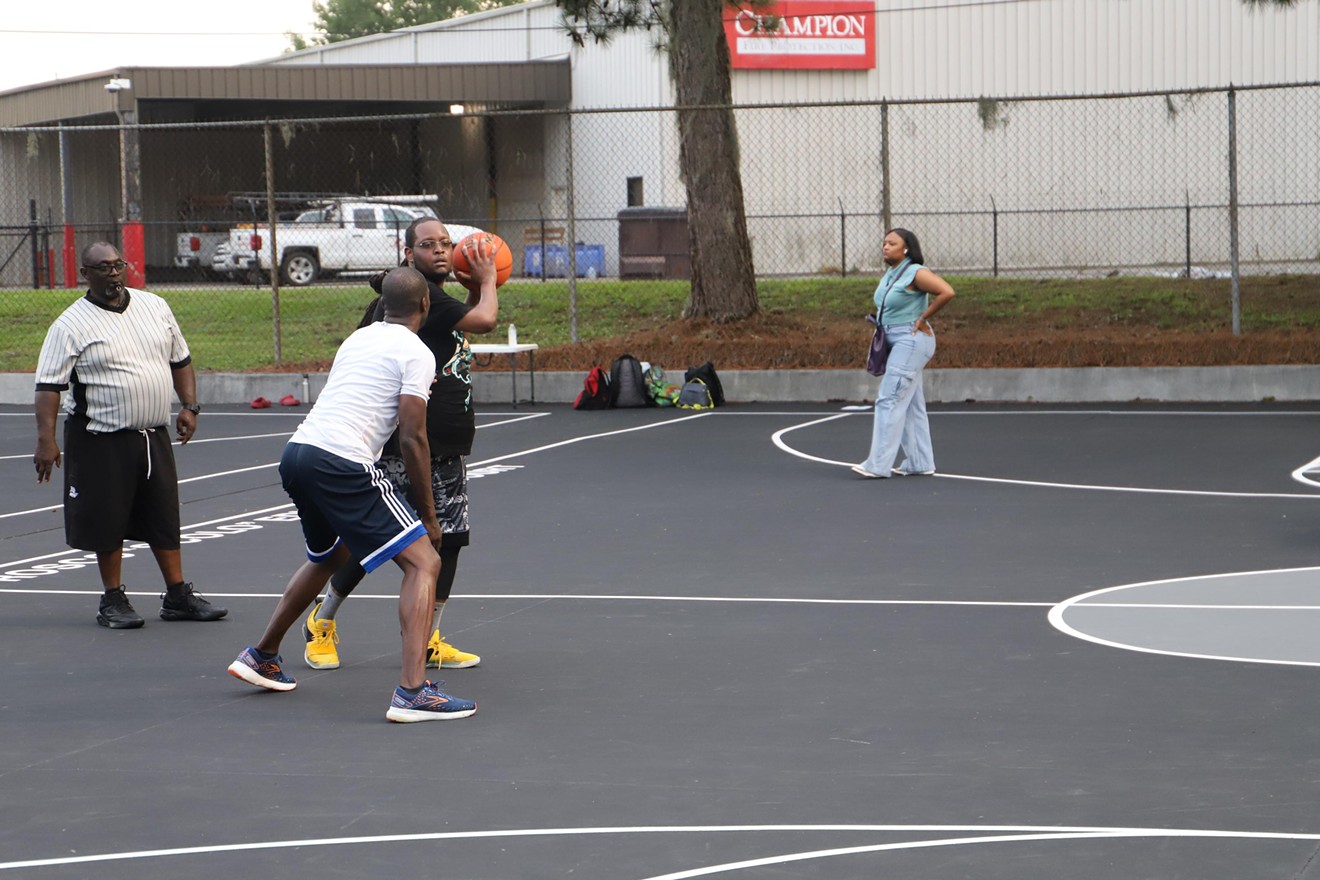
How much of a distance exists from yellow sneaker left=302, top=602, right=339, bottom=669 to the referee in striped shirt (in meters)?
1.35

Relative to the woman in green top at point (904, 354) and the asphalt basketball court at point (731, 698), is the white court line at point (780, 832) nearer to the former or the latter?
the asphalt basketball court at point (731, 698)

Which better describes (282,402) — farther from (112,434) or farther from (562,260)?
(562,260)

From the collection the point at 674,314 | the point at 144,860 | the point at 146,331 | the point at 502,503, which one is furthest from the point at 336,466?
the point at 674,314

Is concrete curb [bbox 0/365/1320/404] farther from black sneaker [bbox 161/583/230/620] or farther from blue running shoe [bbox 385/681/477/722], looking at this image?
blue running shoe [bbox 385/681/477/722]

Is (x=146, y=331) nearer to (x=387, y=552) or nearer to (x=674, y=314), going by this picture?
(x=387, y=552)

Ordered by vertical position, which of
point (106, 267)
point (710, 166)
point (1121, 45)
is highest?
point (1121, 45)

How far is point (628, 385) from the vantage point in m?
19.9

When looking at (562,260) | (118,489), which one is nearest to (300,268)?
(562,260)

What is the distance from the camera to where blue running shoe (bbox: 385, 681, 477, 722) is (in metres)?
6.77

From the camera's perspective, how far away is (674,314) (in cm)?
2511

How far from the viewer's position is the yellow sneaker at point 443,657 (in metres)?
7.77

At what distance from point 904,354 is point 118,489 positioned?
21.8 feet

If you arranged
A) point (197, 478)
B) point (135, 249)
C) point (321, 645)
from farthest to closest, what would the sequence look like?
point (135, 249) → point (197, 478) → point (321, 645)

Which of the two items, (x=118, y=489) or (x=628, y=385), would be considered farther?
(x=628, y=385)
